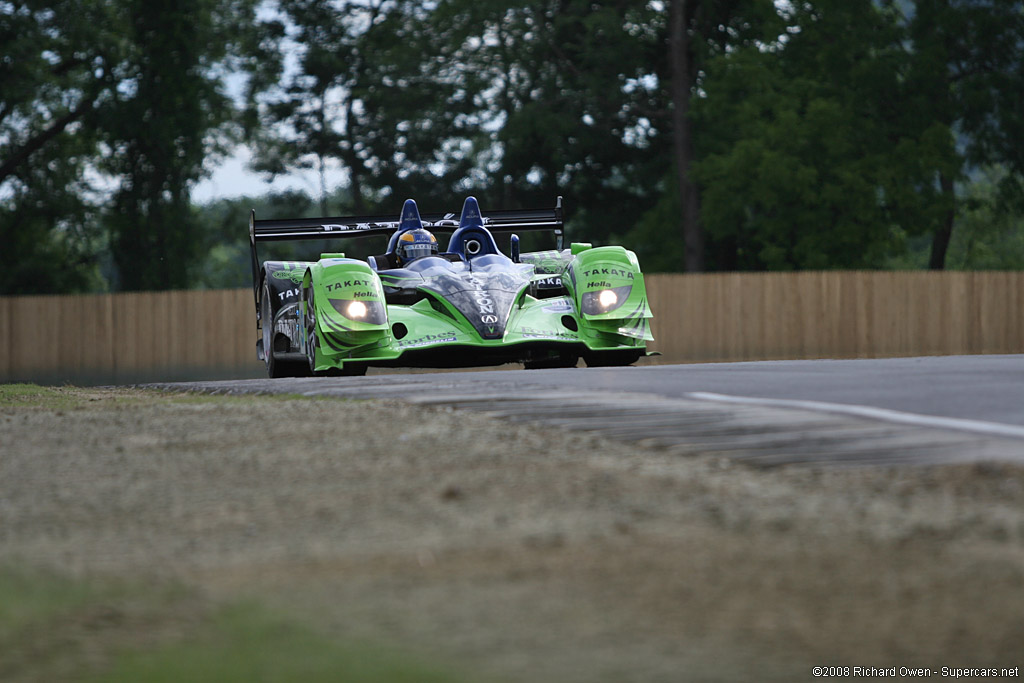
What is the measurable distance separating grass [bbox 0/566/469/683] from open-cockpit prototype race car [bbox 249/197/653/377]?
924 cm

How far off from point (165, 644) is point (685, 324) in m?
25.4

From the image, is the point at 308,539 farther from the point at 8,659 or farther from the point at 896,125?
the point at 896,125

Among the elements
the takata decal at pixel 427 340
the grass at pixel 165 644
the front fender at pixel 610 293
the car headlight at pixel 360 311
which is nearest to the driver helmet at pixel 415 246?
the front fender at pixel 610 293

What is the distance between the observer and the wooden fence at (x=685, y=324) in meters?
27.5

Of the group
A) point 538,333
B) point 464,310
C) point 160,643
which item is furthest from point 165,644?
point 538,333

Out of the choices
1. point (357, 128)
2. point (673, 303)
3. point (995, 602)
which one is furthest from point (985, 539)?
point (357, 128)

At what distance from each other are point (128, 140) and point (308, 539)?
3483 cm

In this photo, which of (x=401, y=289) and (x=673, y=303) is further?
(x=673, y=303)

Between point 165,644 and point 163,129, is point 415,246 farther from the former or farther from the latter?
point 163,129

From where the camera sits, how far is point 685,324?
2833cm

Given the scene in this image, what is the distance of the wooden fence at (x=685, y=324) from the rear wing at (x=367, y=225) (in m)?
10.8

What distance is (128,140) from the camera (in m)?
37.5

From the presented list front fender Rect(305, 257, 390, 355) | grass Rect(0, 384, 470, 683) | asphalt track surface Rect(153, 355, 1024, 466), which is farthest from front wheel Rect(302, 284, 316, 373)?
grass Rect(0, 384, 470, 683)

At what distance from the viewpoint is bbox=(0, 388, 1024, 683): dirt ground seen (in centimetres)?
327
